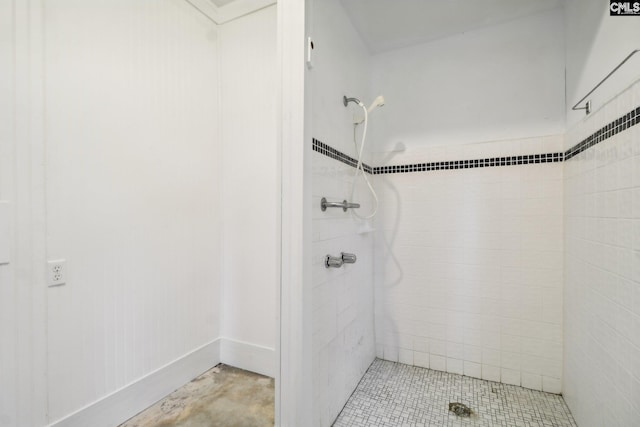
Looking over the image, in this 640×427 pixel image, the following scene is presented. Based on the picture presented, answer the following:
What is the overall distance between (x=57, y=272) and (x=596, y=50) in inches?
101

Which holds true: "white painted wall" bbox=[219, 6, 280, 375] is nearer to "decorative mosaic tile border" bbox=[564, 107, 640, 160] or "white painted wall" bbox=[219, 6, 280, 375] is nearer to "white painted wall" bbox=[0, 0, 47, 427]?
"white painted wall" bbox=[0, 0, 47, 427]

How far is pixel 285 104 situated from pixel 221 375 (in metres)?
1.78

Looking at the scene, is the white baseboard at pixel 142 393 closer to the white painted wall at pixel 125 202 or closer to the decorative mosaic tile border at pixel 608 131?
the white painted wall at pixel 125 202

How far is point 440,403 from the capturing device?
5.21 feet

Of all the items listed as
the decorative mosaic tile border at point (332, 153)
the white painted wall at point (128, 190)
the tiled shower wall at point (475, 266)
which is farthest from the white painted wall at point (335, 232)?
the white painted wall at point (128, 190)

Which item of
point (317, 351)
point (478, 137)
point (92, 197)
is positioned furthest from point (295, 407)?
point (478, 137)

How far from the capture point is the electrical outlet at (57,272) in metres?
1.23

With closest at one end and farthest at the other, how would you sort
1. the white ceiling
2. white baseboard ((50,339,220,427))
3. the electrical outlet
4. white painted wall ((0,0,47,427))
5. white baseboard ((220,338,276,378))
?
white painted wall ((0,0,47,427)), the electrical outlet, white baseboard ((50,339,220,427)), the white ceiling, white baseboard ((220,338,276,378))

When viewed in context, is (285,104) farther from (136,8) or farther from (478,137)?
(478,137)

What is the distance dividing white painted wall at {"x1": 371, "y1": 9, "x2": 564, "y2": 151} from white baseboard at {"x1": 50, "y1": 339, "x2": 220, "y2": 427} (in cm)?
Answer: 196

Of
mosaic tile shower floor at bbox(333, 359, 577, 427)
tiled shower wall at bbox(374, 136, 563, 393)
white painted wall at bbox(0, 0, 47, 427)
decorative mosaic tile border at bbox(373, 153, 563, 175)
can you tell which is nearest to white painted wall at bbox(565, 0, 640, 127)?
decorative mosaic tile border at bbox(373, 153, 563, 175)

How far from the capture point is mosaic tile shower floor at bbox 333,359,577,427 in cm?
145

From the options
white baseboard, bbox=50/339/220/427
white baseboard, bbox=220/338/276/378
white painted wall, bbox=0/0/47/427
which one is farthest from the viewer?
white baseboard, bbox=220/338/276/378

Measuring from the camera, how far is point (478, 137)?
6.11 ft
